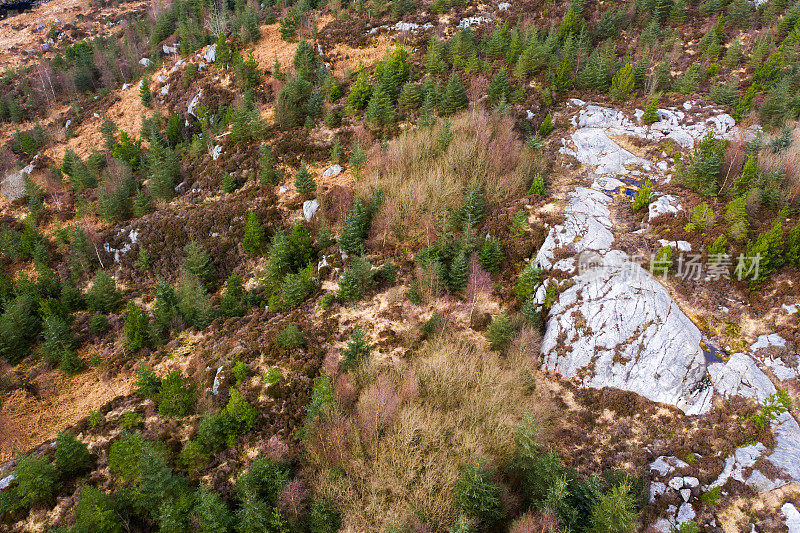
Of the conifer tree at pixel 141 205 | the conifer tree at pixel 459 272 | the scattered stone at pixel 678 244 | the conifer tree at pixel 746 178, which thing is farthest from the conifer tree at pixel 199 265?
the conifer tree at pixel 746 178

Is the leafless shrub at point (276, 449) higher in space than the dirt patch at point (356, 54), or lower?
lower

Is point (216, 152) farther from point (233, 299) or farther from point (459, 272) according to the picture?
point (459, 272)

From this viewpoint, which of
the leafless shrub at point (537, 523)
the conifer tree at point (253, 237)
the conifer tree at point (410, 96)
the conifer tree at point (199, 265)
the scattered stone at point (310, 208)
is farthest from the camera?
the conifer tree at point (410, 96)

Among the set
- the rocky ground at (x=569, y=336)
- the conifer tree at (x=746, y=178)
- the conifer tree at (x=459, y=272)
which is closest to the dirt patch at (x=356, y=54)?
the rocky ground at (x=569, y=336)

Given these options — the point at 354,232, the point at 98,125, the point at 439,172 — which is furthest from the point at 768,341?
the point at 98,125

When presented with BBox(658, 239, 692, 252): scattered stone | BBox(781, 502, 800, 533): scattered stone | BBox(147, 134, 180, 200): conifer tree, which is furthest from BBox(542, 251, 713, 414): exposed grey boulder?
BBox(147, 134, 180, 200): conifer tree

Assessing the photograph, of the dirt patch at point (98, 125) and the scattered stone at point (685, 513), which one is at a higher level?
the dirt patch at point (98, 125)

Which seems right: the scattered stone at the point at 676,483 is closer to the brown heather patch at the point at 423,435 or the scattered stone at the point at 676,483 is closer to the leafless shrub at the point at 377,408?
the brown heather patch at the point at 423,435

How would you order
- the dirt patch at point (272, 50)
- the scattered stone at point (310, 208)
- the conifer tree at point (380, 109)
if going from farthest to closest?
the dirt patch at point (272, 50), the conifer tree at point (380, 109), the scattered stone at point (310, 208)

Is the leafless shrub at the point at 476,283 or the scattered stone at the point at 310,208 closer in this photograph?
the leafless shrub at the point at 476,283

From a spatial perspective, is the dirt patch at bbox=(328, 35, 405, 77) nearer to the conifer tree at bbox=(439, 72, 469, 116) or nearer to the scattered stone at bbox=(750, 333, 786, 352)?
the conifer tree at bbox=(439, 72, 469, 116)

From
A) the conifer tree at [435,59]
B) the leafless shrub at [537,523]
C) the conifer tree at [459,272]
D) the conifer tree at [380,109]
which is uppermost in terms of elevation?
the conifer tree at [435,59]

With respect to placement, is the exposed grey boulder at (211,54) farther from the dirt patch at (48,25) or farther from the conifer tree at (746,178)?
the conifer tree at (746,178)
